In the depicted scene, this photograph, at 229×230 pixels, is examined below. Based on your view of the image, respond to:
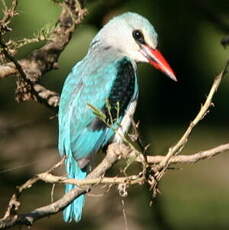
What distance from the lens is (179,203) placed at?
5.57m

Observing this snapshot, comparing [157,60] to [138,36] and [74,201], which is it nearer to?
[138,36]

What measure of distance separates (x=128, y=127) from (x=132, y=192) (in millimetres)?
736

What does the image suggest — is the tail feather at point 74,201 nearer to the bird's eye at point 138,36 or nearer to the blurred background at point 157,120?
the blurred background at point 157,120

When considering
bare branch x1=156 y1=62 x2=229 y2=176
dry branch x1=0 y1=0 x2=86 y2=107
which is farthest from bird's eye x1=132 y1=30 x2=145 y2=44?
bare branch x1=156 y1=62 x2=229 y2=176

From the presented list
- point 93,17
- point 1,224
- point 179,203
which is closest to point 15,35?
point 93,17

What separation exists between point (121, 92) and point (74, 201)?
583 mm

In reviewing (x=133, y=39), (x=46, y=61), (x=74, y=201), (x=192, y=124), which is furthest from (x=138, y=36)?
(x=192, y=124)

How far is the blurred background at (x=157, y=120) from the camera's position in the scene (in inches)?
175

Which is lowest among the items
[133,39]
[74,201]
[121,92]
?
[74,201]

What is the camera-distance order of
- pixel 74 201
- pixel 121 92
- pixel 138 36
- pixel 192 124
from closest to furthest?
pixel 192 124 → pixel 74 201 → pixel 121 92 → pixel 138 36

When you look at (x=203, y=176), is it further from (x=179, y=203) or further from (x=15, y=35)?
(x=15, y=35)

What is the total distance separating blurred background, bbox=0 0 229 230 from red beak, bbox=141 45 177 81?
0.35 meters

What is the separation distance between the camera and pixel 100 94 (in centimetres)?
392

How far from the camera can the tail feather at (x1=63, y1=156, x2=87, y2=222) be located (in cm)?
385
